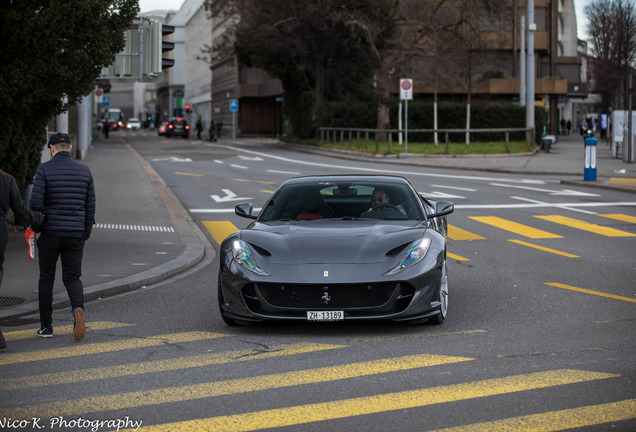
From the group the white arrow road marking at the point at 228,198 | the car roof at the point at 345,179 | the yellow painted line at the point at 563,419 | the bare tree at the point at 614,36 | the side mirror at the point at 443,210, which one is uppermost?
the bare tree at the point at 614,36

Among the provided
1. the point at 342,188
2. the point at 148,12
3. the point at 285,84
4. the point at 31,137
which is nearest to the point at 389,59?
the point at 285,84

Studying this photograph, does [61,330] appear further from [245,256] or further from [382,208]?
[382,208]

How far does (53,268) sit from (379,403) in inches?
142

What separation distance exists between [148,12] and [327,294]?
578ft

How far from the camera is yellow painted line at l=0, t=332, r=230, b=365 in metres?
7.15

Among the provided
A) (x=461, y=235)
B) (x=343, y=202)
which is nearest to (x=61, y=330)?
(x=343, y=202)

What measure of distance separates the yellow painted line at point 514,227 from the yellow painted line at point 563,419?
406 inches

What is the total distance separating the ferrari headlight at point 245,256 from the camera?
25.7 feet

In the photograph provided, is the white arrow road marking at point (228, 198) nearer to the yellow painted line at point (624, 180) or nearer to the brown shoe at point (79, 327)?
the yellow painted line at point (624, 180)

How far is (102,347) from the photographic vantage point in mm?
7496

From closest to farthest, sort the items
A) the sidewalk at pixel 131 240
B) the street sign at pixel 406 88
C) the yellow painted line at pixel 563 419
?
the yellow painted line at pixel 563 419 → the sidewalk at pixel 131 240 → the street sign at pixel 406 88

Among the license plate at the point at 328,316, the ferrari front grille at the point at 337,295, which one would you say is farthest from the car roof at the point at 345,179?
the license plate at the point at 328,316

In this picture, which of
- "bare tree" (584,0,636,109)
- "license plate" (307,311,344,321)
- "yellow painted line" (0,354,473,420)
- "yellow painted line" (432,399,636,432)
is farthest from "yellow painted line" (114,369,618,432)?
"bare tree" (584,0,636,109)

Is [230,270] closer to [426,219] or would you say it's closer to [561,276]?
[426,219]
